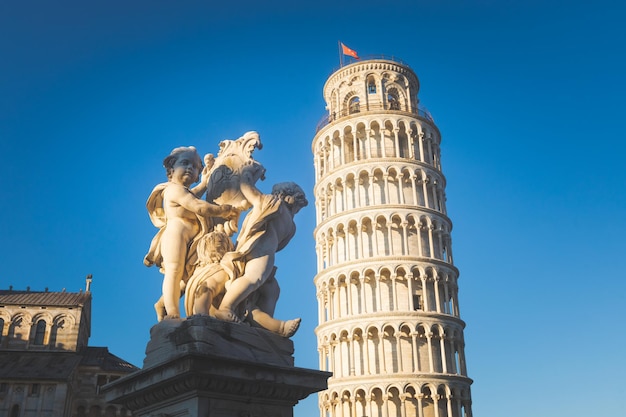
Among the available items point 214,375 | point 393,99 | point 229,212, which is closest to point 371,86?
point 393,99

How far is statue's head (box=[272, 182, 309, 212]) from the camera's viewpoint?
6.27 metres

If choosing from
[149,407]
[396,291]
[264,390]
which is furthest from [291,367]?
[396,291]

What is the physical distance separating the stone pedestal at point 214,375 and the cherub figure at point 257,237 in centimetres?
33

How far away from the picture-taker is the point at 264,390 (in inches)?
204

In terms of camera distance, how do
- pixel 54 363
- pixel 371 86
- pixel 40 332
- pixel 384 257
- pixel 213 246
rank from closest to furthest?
pixel 213 246 → pixel 384 257 → pixel 54 363 → pixel 371 86 → pixel 40 332

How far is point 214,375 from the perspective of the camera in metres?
4.82

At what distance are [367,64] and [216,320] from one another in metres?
57.0

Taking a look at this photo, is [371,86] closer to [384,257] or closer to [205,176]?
[384,257]

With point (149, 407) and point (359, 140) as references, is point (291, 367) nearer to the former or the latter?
point (149, 407)

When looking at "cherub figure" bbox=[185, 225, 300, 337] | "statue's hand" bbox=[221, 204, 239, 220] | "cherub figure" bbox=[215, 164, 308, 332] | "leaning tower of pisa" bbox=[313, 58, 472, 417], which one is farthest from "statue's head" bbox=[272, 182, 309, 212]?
"leaning tower of pisa" bbox=[313, 58, 472, 417]

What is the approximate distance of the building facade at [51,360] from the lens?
51.8 metres

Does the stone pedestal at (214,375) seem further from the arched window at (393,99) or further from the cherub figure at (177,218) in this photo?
the arched window at (393,99)

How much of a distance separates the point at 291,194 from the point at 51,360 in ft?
197

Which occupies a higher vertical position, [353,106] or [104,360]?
[353,106]
